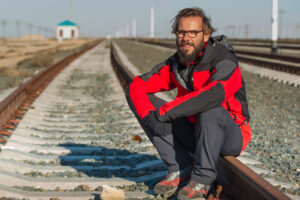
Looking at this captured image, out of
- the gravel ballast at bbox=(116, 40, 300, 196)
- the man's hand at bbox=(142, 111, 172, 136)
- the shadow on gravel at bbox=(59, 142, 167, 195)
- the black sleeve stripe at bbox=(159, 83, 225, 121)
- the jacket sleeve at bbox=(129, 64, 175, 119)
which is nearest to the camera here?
the black sleeve stripe at bbox=(159, 83, 225, 121)

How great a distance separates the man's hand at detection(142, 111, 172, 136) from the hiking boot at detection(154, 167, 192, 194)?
0.36 m

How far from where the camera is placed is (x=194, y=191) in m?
3.16

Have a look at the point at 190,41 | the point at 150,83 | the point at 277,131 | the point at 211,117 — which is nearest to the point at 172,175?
the point at 211,117

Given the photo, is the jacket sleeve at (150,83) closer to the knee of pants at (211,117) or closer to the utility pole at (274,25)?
the knee of pants at (211,117)

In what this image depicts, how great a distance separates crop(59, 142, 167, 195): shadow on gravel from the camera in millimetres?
4113

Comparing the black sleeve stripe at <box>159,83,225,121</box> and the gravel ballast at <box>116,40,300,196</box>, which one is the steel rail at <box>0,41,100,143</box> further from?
the gravel ballast at <box>116,40,300,196</box>

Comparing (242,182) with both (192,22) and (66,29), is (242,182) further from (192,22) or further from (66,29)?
(66,29)

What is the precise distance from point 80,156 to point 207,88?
2.20 meters

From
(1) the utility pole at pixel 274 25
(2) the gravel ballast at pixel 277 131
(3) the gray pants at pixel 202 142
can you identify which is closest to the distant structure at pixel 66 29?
(1) the utility pole at pixel 274 25

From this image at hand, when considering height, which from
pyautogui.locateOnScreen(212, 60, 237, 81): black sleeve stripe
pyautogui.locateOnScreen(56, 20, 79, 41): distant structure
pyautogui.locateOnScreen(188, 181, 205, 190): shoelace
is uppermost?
pyautogui.locateOnScreen(56, 20, 79, 41): distant structure

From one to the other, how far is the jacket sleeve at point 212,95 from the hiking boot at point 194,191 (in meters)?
0.52

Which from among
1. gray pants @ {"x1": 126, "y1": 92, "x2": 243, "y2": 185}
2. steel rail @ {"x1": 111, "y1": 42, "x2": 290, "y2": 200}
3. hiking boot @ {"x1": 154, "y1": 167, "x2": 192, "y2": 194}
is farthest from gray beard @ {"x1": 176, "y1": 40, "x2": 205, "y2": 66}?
hiking boot @ {"x1": 154, "y1": 167, "x2": 192, "y2": 194}

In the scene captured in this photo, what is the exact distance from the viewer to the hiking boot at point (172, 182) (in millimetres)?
3387

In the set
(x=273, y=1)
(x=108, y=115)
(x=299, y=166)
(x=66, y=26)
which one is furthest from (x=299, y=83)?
(x=66, y=26)
